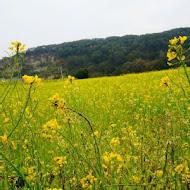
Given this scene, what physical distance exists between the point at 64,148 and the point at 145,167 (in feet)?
2.43

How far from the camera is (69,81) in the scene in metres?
2.33

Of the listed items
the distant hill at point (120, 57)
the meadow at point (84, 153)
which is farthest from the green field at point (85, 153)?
the distant hill at point (120, 57)

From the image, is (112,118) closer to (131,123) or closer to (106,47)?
(131,123)

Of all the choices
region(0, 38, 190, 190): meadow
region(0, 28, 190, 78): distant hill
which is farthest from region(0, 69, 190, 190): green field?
region(0, 28, 190, 78): distant hill

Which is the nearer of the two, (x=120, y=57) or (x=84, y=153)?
(x=84, y=153)

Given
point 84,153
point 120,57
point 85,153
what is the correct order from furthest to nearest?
1. point 120,57
2. point 84,153
3. point 85,153

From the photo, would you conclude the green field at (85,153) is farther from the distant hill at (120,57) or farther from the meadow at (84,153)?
the distant hill at (120,57)

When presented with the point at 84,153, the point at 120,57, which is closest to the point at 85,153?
the point at 84,153

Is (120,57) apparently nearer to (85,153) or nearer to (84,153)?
(84,153)

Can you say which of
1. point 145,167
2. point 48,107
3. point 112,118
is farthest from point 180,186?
point 48,107

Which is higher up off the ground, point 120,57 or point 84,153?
point 120,57

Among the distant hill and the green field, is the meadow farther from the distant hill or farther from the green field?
the distant hill

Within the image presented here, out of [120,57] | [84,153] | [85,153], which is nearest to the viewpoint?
[85,153]

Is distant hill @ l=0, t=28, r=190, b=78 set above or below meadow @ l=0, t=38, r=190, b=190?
above
